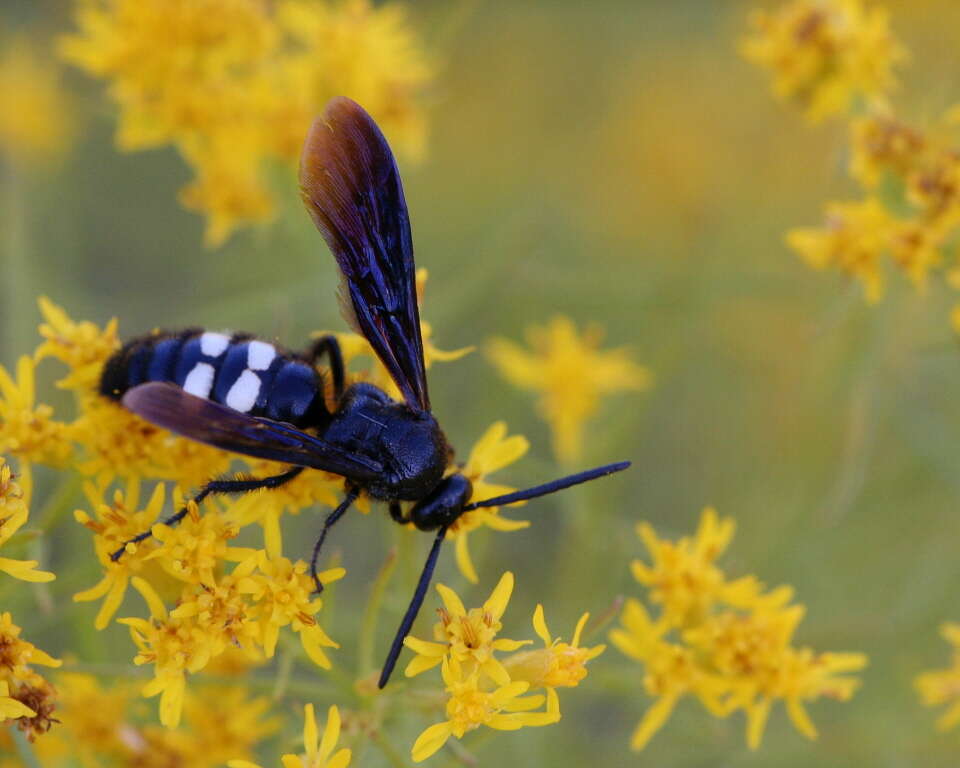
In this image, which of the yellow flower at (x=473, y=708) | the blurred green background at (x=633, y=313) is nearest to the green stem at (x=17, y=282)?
the blurred green background at (x=633, y=313)

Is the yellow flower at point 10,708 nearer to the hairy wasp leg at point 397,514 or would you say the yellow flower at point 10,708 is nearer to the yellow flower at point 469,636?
the yellow flower at point 469,636

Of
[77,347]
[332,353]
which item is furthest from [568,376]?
[77,347]

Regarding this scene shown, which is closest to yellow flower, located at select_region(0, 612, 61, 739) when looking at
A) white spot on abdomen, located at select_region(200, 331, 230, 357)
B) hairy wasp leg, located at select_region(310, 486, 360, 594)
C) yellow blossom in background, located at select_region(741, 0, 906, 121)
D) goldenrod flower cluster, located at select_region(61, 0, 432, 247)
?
hairy wasp leg, located at select_region(310, 486, 360, 594)

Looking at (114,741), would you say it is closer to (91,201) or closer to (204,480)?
(204,480)

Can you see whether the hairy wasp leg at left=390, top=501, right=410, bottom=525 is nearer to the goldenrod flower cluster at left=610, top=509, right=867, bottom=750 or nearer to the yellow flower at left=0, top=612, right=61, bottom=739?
the goldenrod flower cluster at left=610, top=509, right=867, bottom=750

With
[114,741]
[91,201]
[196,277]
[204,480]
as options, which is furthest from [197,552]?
[91,201]

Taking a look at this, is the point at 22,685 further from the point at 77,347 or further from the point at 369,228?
the point at 369,228
